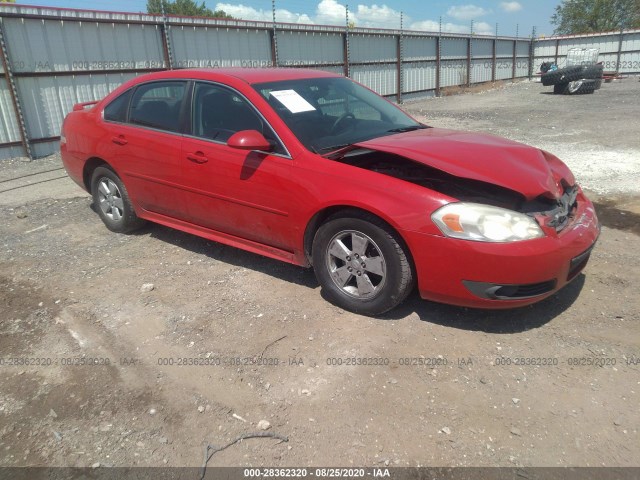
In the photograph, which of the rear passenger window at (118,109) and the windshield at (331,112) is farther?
the rear passenger window at (118,109)

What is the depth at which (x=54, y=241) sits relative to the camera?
523 cm

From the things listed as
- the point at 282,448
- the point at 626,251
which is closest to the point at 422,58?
the point at 626,251

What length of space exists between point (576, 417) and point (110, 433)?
91.8 inches

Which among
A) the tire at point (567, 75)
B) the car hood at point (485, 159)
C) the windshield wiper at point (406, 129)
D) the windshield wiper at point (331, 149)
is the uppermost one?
the windshield wiper at point (406, 129)

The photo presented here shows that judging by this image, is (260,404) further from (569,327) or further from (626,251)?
(626,251)

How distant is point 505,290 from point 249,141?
196 cm

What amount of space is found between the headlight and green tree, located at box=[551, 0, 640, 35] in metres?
58.0

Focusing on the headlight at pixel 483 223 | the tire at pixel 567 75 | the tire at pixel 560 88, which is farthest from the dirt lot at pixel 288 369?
the tire at pixel 560 88

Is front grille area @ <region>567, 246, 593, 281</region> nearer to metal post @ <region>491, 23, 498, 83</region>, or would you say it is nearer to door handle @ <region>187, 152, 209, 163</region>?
door handle @ <region>187, 152, 209, 163</region>

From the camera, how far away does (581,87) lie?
2014cm

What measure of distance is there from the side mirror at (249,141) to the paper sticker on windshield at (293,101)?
400 millimetres

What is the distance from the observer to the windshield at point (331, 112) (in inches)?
150

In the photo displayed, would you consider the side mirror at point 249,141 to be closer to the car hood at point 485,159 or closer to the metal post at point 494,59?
the car hood at point 485,159

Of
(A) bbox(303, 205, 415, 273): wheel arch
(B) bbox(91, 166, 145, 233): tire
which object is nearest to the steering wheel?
(A) bbox(303, 205, 415, 273): wheel arch
